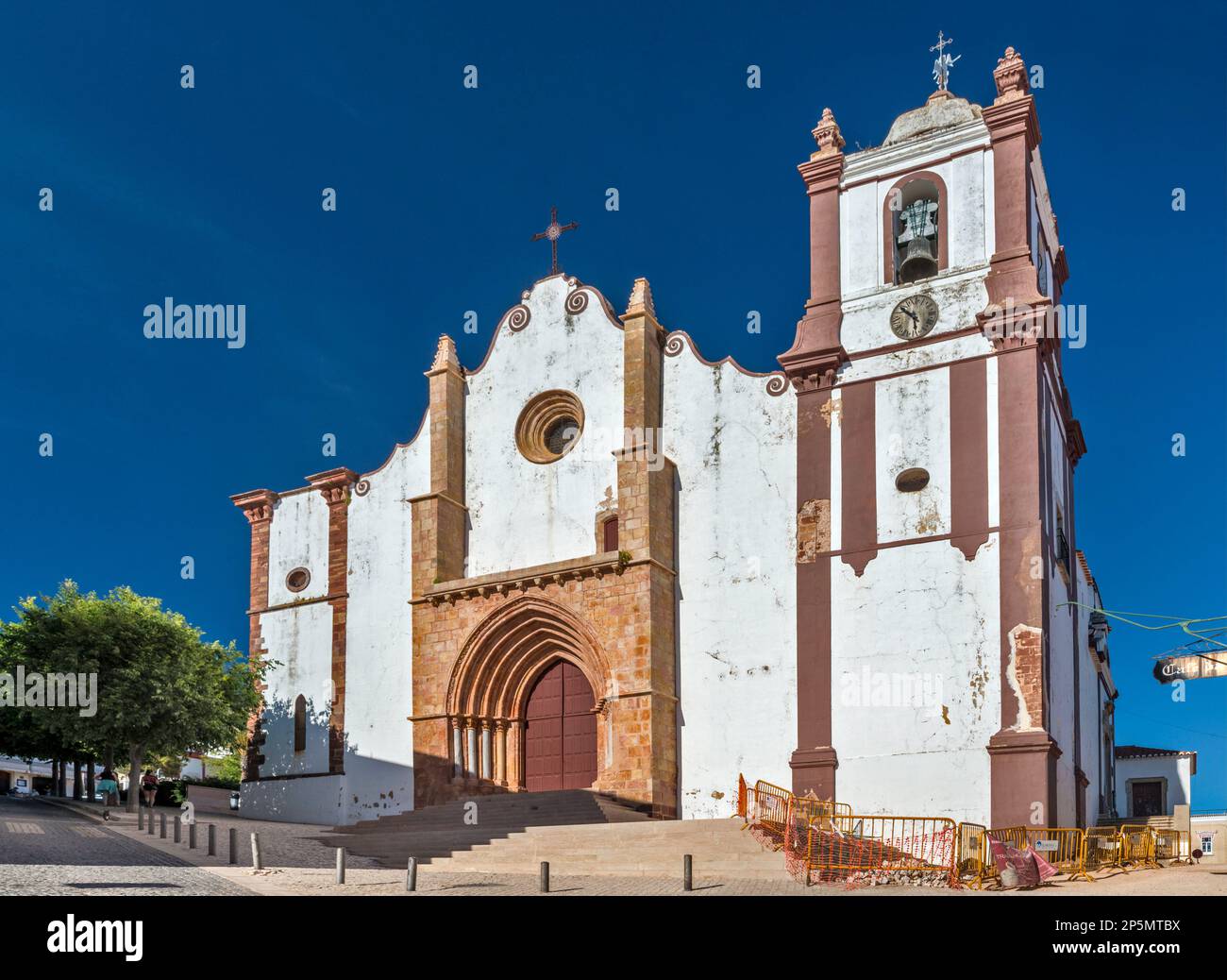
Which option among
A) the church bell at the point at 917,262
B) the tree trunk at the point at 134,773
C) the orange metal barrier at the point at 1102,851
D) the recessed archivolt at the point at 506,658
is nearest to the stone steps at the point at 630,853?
the orange metal barrier at the point at 1102,851

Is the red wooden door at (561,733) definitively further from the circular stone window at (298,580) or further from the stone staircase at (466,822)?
the circular stone window at (298,580)

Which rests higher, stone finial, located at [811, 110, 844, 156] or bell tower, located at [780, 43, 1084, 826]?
stone finial, located at [811, 110, 844, 156]

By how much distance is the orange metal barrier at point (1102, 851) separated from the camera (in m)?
22.8

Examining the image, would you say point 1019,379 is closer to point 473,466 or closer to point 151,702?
point 473,466

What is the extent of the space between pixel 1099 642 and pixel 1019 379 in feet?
32.0

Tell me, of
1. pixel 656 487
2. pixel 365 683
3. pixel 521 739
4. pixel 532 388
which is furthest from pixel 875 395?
pixel 365 683

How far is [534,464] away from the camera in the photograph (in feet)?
99.9

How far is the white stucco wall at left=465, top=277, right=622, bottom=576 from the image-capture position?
1164 inches

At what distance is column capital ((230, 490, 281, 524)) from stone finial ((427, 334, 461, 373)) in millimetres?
5699

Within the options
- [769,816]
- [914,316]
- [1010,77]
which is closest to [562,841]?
[769,816]

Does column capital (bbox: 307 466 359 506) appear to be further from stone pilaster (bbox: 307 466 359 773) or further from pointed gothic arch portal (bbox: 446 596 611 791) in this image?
pointed gothic arch portal (bbox: 446 596 611 791)

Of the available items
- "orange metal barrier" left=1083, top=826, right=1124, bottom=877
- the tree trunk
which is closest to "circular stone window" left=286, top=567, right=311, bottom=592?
the tree trunk

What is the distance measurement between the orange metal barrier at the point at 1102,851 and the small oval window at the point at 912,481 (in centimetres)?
678

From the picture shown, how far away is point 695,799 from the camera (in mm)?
26906
